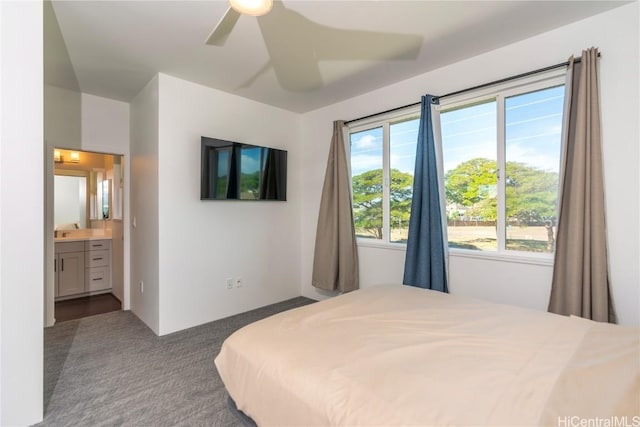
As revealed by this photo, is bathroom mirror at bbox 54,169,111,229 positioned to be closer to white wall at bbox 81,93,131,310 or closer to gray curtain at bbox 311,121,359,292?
white wall at bbox 81,93,131,310

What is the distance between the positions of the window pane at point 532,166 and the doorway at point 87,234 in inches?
165

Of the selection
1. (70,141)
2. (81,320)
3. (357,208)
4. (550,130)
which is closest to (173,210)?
(70,141)

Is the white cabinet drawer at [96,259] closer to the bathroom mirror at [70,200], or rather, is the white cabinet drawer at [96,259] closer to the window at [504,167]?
the bathroom mirror at [70,200]

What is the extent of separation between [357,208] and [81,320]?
3.32m

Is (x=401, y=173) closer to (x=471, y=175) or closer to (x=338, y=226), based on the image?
(x=471, y=175)

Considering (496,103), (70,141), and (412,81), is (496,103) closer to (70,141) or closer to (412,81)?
(412,81)

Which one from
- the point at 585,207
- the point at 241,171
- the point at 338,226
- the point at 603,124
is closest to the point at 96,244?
the point at 241,171

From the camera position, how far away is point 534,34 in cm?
228

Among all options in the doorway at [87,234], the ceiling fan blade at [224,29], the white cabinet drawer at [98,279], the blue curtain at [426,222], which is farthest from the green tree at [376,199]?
the white cabinet drawer at [98,279]

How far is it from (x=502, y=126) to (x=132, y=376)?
3454mm

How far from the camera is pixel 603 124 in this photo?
2.02 meters

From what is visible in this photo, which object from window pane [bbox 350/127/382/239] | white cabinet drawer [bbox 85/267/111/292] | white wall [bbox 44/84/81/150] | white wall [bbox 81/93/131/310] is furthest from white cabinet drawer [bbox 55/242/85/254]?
window pane [bbox 350/127/382/239]

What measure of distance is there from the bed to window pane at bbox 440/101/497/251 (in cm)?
98

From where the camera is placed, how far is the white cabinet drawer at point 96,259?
4.41 metres
